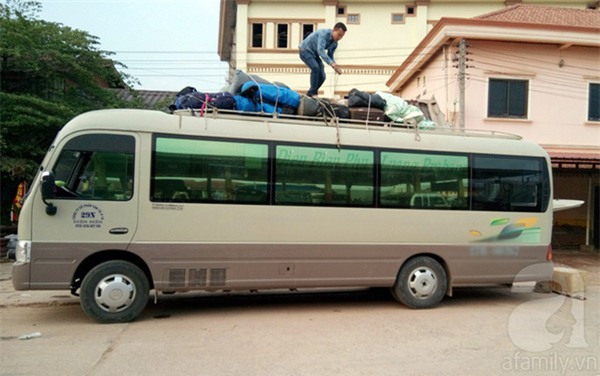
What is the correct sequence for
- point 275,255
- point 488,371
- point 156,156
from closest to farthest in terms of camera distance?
1. point 488,371
2. point 156,156
3. point 275,255

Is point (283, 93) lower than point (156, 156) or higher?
higher

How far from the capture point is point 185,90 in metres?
7.81

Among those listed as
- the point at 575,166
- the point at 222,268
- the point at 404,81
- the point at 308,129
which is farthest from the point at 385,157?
the point at 404,81

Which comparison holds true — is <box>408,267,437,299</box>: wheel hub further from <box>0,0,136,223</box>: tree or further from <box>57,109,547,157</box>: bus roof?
<box>0,0,136,223</box>: tree

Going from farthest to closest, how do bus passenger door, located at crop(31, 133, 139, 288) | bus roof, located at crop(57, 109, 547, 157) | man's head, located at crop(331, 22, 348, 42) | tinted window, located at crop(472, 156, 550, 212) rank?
man's head, located at crop(331, 22, 348, 42), tinted window, located at crop(472, 156, 550, 212), bus roof, located at crop(57, 109, 547, 157), bus passenger door, located at crop(31, 133, 139, 288)

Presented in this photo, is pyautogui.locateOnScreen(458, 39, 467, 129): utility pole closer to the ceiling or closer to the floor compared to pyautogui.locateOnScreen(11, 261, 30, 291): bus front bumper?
closer to the ceiling

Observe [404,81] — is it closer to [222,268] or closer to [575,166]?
[575,166]

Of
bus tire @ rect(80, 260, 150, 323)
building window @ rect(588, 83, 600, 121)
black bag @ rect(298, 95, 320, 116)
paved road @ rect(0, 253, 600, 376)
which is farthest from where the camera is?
building window @ rect(588, 83, 600, 121)

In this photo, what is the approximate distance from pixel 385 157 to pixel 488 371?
3704 mm

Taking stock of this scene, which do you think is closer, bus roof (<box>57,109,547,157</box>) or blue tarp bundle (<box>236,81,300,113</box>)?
bus roof (<box>57,109,547,157</box>)

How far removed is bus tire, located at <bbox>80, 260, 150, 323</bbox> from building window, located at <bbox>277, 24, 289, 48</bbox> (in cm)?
2393

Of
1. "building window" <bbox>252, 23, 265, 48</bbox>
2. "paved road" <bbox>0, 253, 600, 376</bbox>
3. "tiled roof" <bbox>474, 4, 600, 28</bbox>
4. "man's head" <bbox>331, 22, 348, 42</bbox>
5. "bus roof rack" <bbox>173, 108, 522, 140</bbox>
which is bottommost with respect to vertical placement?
"paved road" <bbox>0, 253, 600, 376</bbox>

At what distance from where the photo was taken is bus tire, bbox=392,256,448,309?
7.92 m

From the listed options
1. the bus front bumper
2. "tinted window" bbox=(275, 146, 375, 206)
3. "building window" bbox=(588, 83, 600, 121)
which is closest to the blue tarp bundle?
"tinted window" bbox=(275, 146, 375, 206)
